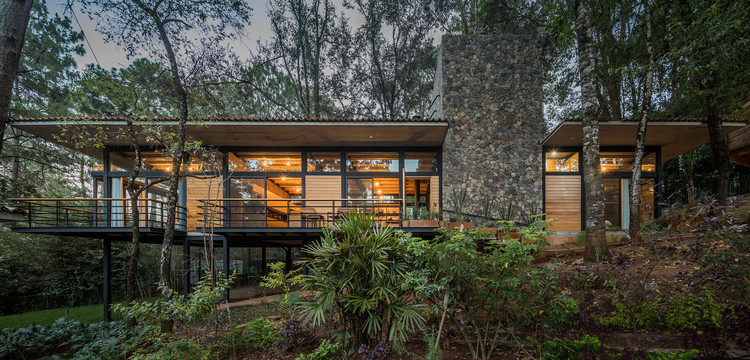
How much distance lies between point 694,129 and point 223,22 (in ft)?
42.6

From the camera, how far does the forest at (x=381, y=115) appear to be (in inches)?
128

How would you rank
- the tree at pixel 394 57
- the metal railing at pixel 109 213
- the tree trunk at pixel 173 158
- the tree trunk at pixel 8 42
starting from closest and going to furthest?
the tree trunk at pixel 8 42, the tree trunk at pixel 173 158, the metal railing at pixel 109 213, the tree at pixel 394 57

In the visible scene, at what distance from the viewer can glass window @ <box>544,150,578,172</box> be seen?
392 inches

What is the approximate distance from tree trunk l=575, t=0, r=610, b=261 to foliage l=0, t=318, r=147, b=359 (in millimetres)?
7545

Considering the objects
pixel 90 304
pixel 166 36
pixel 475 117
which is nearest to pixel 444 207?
pixel 475 117

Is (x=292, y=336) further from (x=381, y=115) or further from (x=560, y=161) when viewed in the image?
(x=381, y=115)

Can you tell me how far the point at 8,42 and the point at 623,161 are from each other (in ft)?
47.3

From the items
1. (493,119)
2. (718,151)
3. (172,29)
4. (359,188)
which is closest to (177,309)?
(172,29)

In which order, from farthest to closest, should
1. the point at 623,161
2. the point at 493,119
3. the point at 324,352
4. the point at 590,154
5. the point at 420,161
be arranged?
the point at 420,161
the point at 623,161
the point at 493,119
the point at 590,154
the point at 324,352

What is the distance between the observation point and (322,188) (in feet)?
33.1

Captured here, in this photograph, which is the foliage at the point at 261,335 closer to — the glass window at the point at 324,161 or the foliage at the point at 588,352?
the foliage at the point at 588,352

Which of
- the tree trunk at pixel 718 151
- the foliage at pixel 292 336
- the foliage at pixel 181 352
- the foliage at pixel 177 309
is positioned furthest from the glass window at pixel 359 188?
the tree trunk at pixel 718 151

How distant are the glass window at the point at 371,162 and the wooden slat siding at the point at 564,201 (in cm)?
511

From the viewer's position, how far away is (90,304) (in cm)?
1201
